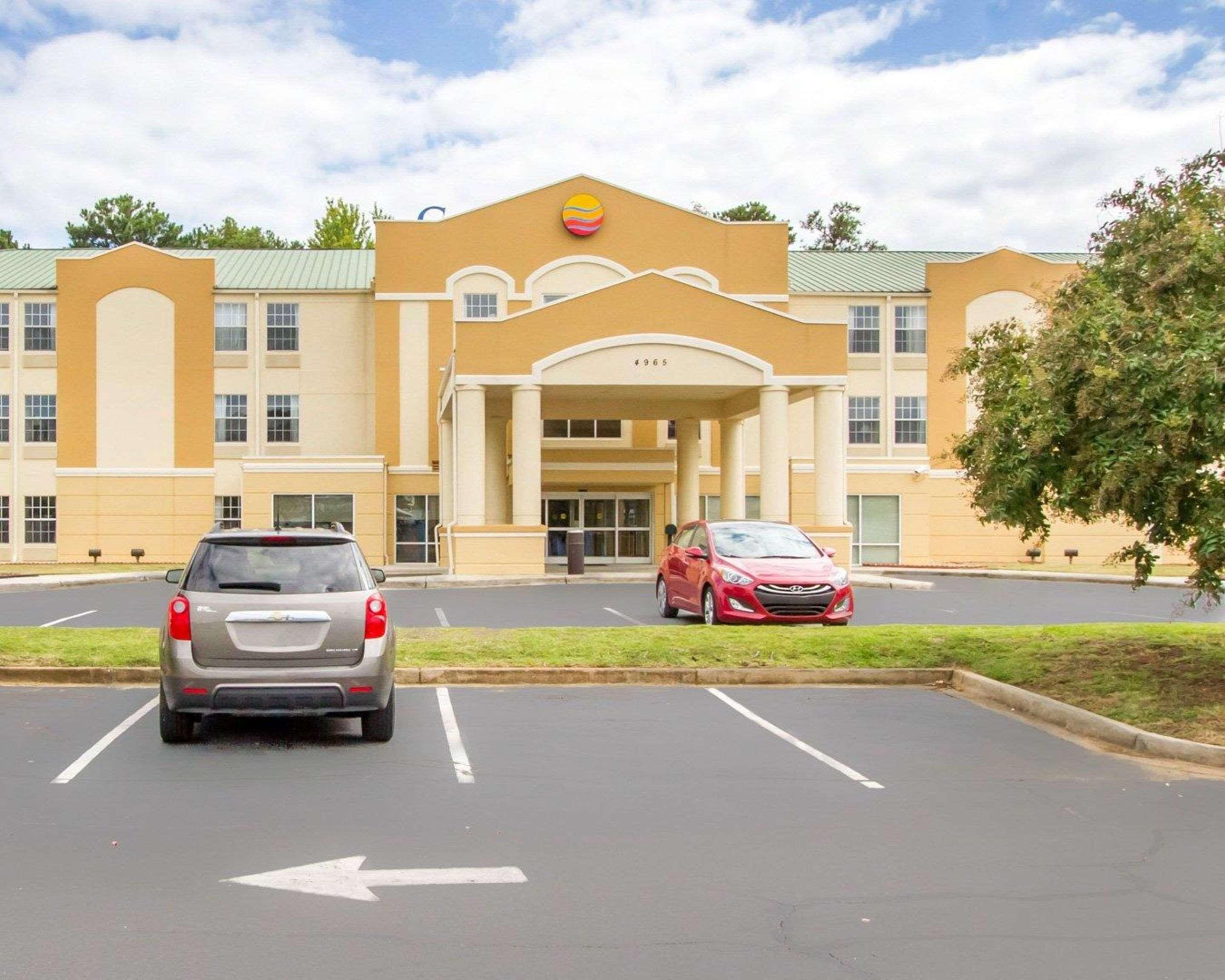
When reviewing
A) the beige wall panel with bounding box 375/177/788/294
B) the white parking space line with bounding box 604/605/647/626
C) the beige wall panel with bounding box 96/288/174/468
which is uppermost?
the beige wall panel with bounding box 375/177/788/294

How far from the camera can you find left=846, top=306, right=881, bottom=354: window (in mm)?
45688

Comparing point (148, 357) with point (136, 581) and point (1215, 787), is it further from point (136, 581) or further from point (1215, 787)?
point (1215, 787)

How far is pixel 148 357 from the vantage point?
44281mm

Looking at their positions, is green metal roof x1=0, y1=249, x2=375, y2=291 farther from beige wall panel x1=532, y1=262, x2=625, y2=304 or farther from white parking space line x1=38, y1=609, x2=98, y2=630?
white parking space line x1=38, y1=609, x2=98, y2=630

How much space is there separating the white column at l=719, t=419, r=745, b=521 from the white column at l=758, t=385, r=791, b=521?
4.53 meters

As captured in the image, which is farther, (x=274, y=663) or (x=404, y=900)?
(x=274, y=663)

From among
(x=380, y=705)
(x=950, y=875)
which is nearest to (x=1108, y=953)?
(x=950, y=875)

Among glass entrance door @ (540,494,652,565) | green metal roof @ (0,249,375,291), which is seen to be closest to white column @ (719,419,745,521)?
glass entrance door @ (540,494,652,565)

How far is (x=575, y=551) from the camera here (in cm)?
3378

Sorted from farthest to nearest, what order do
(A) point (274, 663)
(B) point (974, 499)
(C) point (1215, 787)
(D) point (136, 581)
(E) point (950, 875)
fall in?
(D) point (136, 581) < (B) point (974, 499) < (A) point (274, 663) < (C) point (1215, 787) < (E) point (950, 875)

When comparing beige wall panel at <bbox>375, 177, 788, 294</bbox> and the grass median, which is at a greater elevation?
beige wall panel at <bbox>375, 177, 788, 294</bbox>

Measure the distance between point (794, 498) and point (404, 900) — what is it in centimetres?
3813

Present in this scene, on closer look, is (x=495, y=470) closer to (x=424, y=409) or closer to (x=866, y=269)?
(x=424, y=409)

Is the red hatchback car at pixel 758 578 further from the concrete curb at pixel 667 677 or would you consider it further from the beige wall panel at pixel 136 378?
the beige wall panel at pixel 136 378
